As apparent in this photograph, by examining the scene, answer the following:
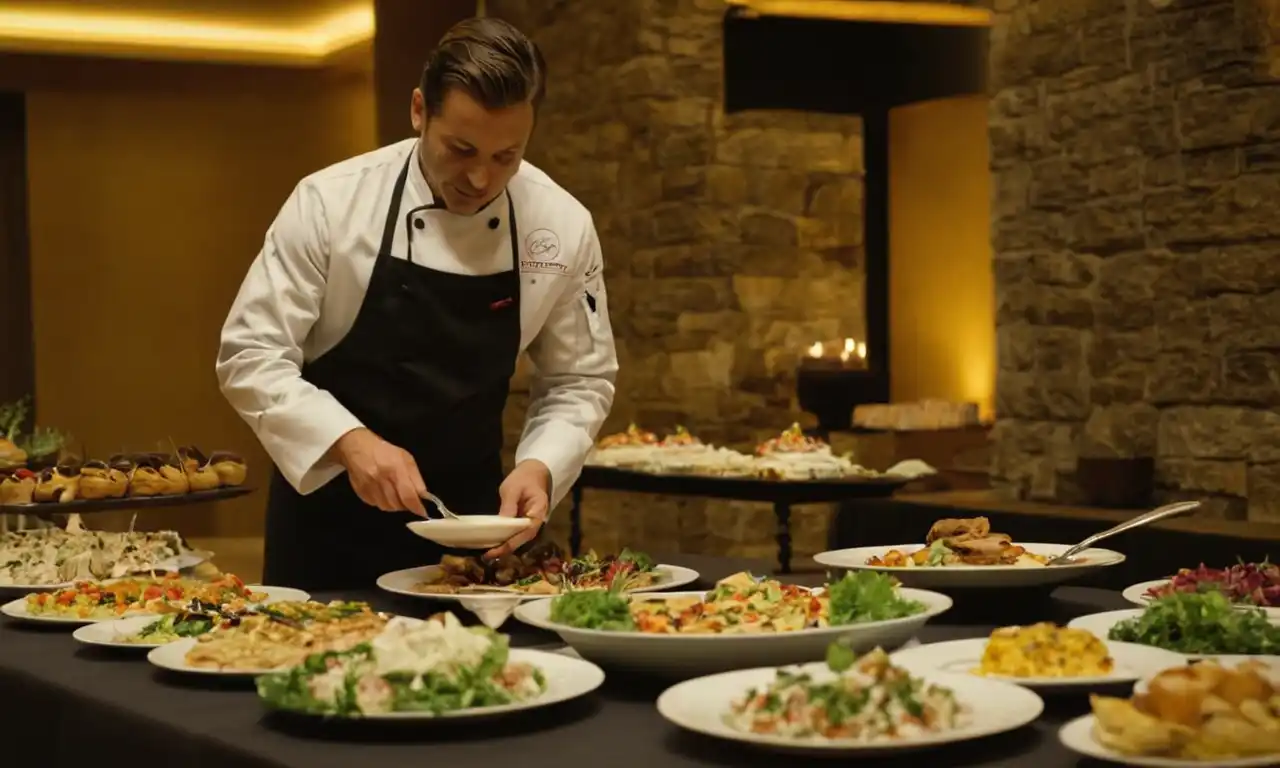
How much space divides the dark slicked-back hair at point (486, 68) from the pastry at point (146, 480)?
1.23m

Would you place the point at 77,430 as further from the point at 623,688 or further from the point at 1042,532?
the point at 623,688

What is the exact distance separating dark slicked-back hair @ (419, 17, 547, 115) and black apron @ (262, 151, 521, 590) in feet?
0.74

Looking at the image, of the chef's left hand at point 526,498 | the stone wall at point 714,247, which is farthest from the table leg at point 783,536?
the chef's left hand at point 526,498

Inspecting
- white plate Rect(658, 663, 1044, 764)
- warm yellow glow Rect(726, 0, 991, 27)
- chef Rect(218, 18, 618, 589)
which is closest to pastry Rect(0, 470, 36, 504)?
chef Rect(218, 18, 618, 589)

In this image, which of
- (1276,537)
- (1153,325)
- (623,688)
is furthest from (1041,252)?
(623,688)

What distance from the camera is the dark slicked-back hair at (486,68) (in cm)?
195

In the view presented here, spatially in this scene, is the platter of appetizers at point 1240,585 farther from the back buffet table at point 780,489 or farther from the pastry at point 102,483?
the back buffet table at point 780,489

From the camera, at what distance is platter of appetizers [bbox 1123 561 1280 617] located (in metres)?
1.54

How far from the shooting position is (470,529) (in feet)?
5.58

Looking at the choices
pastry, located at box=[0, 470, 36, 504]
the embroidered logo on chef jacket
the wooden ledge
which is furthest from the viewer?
the wooden ledge

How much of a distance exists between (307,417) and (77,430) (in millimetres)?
8020

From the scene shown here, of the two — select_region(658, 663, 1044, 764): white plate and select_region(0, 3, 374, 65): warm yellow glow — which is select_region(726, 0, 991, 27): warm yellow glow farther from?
select_region(658, 663, 1044, 764): white plate

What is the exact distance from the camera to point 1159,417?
4.23 metres

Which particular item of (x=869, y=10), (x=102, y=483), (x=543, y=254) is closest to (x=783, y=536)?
(x=102, y=483)
